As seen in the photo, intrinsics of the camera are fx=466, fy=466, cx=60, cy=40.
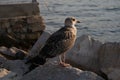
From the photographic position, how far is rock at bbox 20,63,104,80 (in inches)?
302

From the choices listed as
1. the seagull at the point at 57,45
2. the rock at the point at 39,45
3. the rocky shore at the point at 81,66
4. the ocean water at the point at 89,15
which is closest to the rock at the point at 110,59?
the rocky shore at the point at 81,66

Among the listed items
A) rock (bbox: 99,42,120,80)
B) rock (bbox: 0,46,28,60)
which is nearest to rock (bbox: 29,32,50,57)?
rock (bbox: 0,46,28,60)

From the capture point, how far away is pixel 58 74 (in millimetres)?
7855

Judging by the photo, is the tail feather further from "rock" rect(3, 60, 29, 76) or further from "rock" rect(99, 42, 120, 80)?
"rock" rect(99, 42, 120, 80)

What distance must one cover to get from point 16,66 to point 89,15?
1178 cm

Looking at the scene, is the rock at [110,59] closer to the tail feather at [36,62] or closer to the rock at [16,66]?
the tail feather at [36,62]

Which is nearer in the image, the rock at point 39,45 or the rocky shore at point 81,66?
the rocky shore at point 81,66

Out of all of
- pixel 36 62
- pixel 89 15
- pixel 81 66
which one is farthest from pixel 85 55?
pixel 89 15

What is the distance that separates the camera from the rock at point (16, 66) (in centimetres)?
963

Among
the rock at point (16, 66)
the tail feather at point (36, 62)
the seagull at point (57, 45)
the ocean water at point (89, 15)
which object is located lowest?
the ocean water at point (89, 15)

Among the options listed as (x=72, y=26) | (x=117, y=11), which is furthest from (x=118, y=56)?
(x=117, y=11)

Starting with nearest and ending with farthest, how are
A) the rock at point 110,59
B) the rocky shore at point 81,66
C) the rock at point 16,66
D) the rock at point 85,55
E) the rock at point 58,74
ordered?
the rock at point 58,74 < the rocky shore at point 81,66 < the rock at point 110,59 < the rock at point 16,66 < the rock at point 85,55

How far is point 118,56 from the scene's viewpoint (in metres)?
9.27

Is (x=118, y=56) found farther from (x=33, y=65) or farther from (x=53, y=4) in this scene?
(x=53, y=4)
